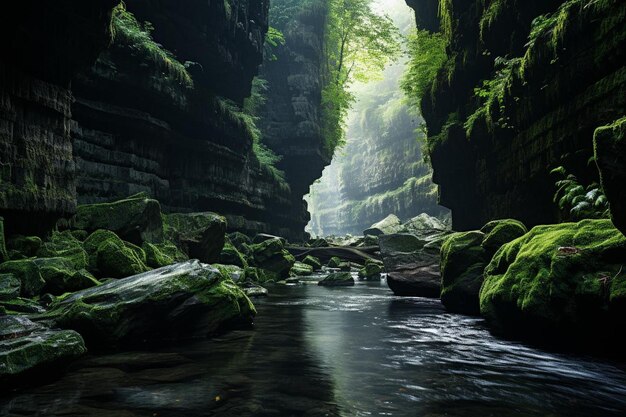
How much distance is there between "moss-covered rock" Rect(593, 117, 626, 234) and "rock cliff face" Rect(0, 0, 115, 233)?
30.3 ft

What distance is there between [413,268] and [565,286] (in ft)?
22.3

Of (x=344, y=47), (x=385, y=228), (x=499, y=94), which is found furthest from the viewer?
(x=385, y=228)

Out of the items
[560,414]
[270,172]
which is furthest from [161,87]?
[560,414]

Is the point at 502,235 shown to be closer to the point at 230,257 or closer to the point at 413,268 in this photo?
the point at 413,268

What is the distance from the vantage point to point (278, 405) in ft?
10.9

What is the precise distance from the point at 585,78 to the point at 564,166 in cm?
192

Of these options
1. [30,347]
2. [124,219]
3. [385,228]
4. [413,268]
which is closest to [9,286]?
[30,347]

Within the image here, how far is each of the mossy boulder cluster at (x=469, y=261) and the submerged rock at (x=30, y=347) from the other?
264 inches

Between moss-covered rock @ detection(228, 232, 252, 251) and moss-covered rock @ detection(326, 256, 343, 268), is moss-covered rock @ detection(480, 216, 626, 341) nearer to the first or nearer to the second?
moss-covered rock @ detection(228, 232, 252, 251)

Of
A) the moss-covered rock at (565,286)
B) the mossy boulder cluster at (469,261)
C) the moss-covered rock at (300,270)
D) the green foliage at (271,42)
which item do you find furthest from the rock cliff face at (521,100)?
the green foliage at (271,42)

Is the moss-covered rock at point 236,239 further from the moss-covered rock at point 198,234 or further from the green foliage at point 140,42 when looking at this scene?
the green foliage at point 140,42

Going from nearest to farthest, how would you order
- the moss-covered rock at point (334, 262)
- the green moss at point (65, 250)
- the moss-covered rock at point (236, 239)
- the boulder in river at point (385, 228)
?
the green moss at point (65, 250) → the moss-covered rock at point (236, 239) → the moss-covered rock at point (334, 262) → the boulder in river at point (385, 228)

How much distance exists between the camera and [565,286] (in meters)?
4.72

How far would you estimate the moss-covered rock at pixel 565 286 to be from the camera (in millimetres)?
4328
